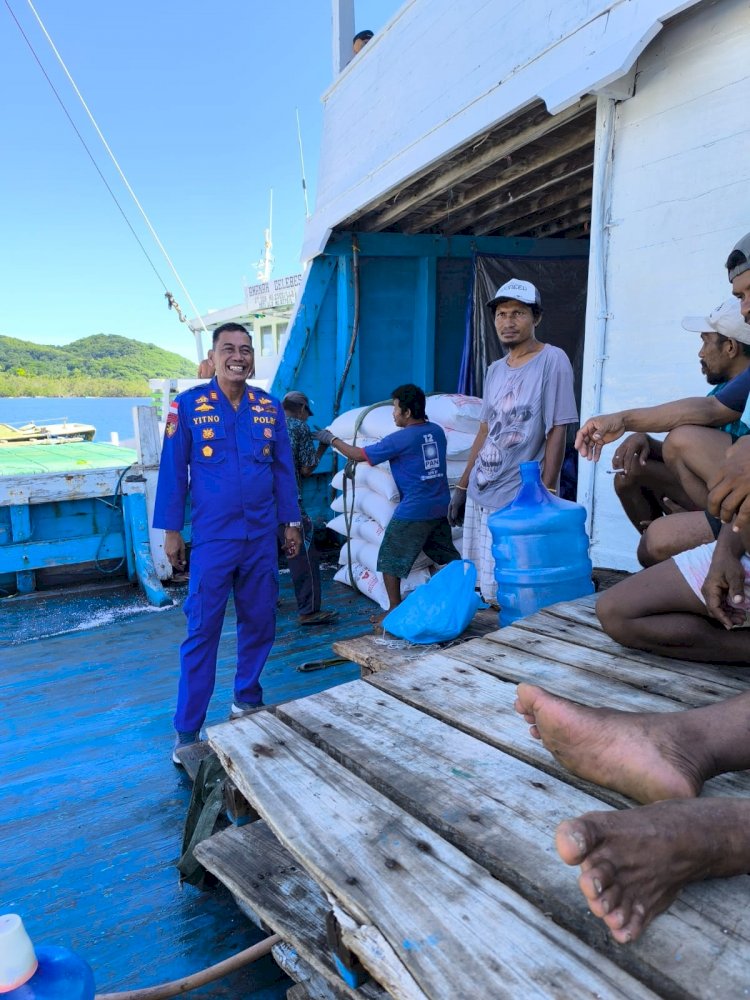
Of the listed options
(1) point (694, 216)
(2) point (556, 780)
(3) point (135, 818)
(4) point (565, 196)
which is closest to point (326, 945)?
(2) point (556, 780)

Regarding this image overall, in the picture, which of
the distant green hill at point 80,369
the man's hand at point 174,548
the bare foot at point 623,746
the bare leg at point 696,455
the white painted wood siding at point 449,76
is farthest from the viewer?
the distant green hill at point 80,369

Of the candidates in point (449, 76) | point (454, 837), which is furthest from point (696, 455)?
point (449, 76)

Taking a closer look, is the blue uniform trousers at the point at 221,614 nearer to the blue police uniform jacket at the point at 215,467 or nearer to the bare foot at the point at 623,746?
the blue police uniform jacket at the point at 215,467

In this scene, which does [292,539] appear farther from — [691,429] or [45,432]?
[45,432]

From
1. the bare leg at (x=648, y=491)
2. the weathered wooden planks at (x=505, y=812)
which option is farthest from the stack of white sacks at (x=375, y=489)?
the weathered wooden planks at (x=505, y=812)

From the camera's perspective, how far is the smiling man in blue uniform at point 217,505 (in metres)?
2.85

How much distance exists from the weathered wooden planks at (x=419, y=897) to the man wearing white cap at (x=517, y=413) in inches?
73.1

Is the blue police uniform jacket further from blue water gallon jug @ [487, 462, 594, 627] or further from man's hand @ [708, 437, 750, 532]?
man's hand @ [708, 437, 750, 532]

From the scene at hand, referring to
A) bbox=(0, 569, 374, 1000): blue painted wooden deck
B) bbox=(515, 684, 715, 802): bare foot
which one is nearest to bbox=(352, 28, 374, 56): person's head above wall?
bbox=(0, 569, 374, 1000): blue painted wooden deck

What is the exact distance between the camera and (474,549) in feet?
11.2

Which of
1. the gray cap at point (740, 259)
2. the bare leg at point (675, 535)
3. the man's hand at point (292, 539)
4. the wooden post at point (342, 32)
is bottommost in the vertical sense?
the man's hand at point (292, 539)

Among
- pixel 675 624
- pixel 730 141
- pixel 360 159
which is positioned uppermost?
pixel 360 159

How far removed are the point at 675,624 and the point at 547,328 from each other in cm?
484

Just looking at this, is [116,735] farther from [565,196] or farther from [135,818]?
[565,196]
